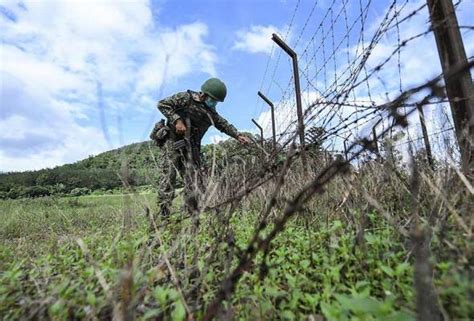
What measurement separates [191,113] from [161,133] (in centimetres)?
42

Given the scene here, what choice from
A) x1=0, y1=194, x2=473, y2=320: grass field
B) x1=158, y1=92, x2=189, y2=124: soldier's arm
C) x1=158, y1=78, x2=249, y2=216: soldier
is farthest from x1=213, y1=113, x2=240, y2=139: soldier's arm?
x1=0, y1=194, x2=473, y2=320: grass field

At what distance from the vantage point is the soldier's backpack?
4.27 meters

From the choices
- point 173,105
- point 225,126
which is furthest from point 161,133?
point 225,126

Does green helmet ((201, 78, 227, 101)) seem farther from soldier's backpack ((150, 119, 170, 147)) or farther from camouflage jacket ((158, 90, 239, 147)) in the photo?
soldier's backpack ((150, 119, 170, 147))

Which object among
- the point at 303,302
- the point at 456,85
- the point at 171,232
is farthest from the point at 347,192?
the point at 171,232

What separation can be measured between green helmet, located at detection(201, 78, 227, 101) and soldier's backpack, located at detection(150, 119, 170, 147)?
630mm

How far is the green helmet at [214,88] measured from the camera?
167 inches

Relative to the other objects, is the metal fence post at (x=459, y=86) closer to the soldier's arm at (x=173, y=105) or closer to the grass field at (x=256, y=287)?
the grass field at (x=256, y=287)

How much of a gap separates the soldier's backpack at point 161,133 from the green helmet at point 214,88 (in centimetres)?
63

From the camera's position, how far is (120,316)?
105 centimetres

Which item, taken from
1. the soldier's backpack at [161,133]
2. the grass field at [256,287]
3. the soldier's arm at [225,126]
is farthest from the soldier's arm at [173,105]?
the grass field at [256,287]

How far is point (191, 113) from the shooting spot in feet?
13.9

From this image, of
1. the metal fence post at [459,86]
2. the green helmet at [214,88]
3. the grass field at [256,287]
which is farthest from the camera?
the green helmet at [214,88]

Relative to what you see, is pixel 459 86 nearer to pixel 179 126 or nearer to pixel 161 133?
pixel 179 126
